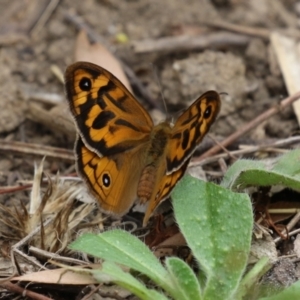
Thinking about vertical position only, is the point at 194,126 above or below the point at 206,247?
above

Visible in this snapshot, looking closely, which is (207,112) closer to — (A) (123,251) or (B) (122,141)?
(B) (122,141)

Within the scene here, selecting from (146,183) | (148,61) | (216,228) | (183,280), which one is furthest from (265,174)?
(148,61)

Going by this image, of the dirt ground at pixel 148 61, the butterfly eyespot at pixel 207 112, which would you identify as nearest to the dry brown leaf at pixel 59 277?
the dirt ground at pixel 148 61

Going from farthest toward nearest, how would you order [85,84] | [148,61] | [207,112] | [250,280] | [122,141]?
1. [148,61]
2. [122,141]
3. [85,84]
4. [207,112]
5. [250,280]

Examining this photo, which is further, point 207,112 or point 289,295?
point 207,112

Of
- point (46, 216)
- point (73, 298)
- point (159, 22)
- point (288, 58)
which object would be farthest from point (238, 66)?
point (73, 298)

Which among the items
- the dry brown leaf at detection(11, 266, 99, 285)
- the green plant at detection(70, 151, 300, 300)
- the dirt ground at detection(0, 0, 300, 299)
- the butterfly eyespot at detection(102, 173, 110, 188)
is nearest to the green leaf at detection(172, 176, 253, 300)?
the green plant at detection(70, 151, 300, 300)

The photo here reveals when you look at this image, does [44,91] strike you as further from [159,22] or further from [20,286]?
[20,286]
